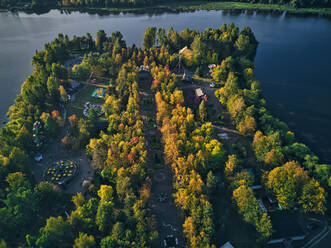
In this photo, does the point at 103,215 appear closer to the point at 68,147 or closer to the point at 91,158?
the point at 91,158

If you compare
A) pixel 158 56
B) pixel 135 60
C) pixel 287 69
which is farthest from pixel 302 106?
pixel 135 60

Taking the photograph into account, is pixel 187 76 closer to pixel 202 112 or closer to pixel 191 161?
pixel 202 112

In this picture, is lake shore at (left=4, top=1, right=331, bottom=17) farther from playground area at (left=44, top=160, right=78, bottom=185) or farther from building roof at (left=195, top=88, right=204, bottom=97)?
playground area at (left=44, top=160, right=78, bottom=185)

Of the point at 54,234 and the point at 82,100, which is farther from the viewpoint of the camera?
the point at 82,100

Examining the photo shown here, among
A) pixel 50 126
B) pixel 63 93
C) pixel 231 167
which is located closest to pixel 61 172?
pixel 50 126

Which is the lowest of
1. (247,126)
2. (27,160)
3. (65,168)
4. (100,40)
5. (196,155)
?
(65,168)

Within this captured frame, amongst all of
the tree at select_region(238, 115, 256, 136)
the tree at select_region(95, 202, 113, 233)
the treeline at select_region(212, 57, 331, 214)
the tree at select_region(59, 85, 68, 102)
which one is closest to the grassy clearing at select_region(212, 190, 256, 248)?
the treeline at select_region(212, 57, 331, 214)

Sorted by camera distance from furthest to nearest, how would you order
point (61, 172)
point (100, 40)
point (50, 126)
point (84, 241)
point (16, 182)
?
point (100, 40) → point (50, 126) → point (61, 172) → point (16, 182) → point (84, 241)
